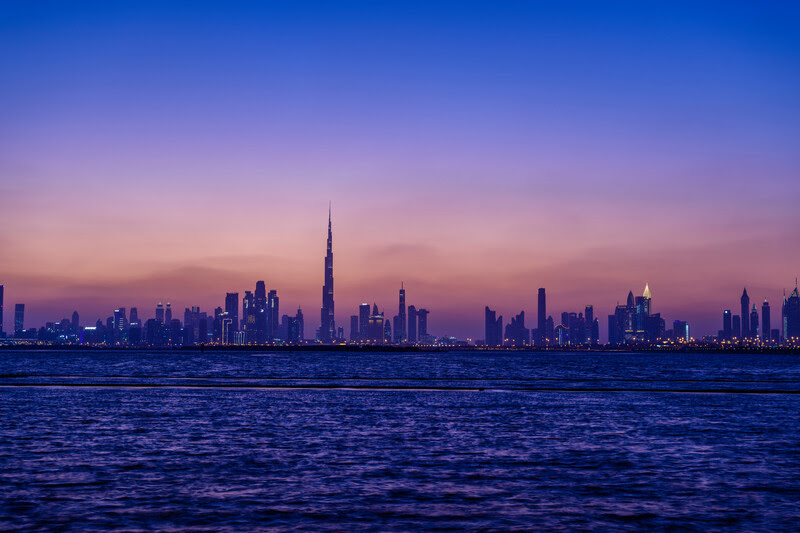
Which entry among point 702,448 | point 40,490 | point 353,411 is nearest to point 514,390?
point 353,411

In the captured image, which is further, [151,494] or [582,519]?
[151,494]

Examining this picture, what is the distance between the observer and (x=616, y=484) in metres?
22.3

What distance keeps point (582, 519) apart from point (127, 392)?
53.5 m

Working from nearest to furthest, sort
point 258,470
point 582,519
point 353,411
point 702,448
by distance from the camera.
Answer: point 582,519 < point 258,470 < point 702,448 < point 353,411

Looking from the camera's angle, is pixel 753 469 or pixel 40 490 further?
pixel 753 469

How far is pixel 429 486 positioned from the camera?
2180 centimetres

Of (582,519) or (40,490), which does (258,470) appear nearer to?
(40,490)

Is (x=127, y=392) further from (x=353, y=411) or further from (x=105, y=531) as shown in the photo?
(x=105, y=531)

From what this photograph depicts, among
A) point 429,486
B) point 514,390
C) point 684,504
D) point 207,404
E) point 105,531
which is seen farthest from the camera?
point 514,390

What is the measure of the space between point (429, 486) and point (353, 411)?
2524 cm

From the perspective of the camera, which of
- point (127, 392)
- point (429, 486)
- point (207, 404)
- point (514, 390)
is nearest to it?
point (429, 486)

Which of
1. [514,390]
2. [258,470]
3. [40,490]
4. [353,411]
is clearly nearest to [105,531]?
[40,490]

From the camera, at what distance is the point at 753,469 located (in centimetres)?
2559

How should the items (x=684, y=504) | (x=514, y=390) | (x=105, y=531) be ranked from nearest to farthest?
(x=105, y=531)
(x=684, y=504)
(x=514, y=390)
